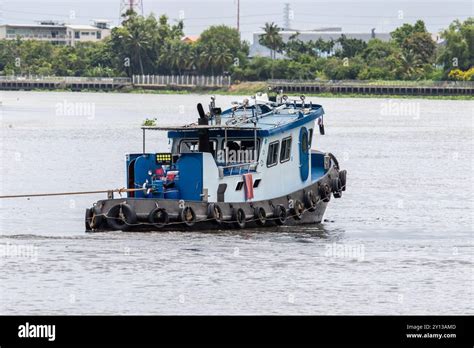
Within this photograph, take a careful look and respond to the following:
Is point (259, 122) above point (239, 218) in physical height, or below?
above

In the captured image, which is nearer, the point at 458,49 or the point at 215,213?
the point at 215,213

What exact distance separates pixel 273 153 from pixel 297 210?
1949mm

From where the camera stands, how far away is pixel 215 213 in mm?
38156

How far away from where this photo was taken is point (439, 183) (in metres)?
60.1

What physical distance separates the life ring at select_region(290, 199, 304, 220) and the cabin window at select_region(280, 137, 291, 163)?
1.35m

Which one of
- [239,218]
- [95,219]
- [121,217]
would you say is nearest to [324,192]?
[239,218]

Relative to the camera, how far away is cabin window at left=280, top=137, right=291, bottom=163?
41531mm

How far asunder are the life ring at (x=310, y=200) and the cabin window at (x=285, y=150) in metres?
1.29

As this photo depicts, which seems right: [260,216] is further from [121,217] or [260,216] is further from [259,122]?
[121,217]

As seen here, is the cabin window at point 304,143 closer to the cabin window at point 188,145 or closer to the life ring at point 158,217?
the cabin window at point 188,145

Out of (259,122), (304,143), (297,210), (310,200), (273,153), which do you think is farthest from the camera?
(304,143)
